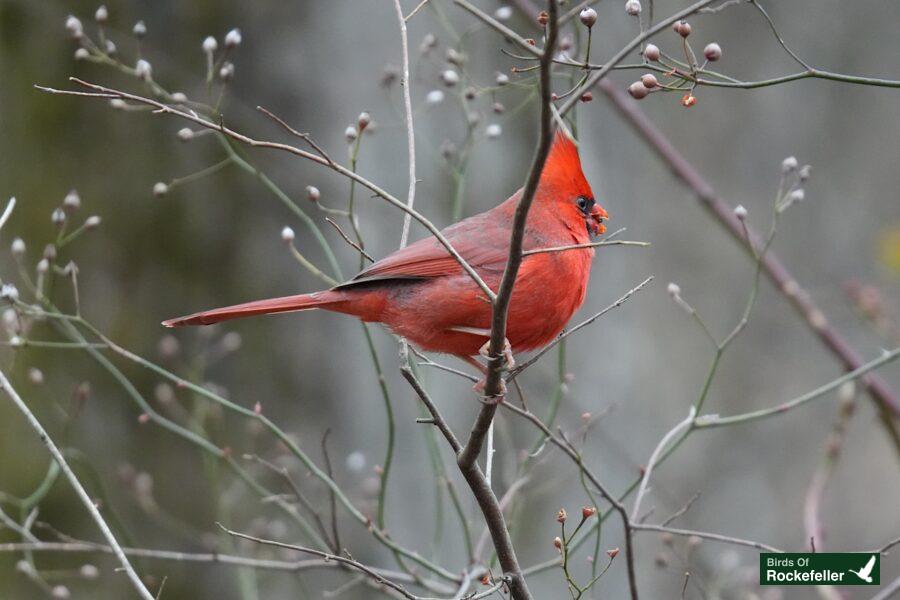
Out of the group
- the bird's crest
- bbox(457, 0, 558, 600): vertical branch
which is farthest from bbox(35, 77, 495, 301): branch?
the bird's crest

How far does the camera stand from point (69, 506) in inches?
177

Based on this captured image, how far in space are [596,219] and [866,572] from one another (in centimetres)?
138

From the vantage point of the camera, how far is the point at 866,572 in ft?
9.02

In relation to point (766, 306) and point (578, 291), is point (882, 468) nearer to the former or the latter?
point (766, 306)

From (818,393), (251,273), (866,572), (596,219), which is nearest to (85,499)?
(818,393)

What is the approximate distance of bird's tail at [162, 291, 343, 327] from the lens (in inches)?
120

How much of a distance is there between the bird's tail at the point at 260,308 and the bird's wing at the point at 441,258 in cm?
6

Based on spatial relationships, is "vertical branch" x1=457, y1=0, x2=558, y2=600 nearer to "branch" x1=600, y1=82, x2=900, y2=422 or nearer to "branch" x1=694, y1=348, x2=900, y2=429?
"branch" x1=694, y1=348, x2=900, y2=429

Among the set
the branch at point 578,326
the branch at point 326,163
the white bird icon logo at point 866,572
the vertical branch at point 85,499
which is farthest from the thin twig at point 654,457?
the vertical branch at point 85,499

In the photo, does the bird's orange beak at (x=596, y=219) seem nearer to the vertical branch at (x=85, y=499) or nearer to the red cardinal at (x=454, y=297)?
the red cardinal at (x=454, y=297)

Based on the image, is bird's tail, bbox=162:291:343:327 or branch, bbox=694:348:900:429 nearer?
branch, bbox=694:348:900:429

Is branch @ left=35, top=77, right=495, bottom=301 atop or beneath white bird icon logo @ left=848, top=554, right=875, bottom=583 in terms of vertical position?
atop

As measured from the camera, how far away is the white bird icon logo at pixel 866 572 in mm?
2748

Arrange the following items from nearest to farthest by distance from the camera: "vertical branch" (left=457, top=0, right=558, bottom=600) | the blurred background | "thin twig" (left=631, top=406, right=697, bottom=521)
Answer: "vertical branch" (left=457, top=0, right=558, bottom=600)
"thin twig" (left=631, top=406, right=697, bottom=521)
the blurred background
